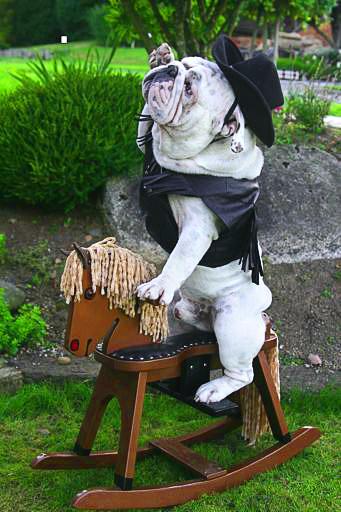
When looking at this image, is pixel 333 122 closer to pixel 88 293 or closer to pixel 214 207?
pixel 214 207

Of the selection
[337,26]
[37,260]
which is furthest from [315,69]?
[337,26]

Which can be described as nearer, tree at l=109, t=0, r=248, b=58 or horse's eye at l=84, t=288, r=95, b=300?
horse's eye at l=84, t=288, r=95, b=300

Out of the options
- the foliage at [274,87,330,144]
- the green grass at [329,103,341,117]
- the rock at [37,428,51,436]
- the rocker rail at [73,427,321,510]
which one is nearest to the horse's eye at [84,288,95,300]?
the rocker rail at [73,427,321,510]

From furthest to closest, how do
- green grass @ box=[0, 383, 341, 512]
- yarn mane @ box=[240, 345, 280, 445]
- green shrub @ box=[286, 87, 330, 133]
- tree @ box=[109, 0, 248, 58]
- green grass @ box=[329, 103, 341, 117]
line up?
green grass @ box=[329, 103, 341, 117] → tree @ box=[109, 0, 248, 58] → green shrub @ box=[286, 87, 330, 133] → yarn mane @ box=[240, 345, 280, 445] → green grass @ box=[0, 383, 341, 512]

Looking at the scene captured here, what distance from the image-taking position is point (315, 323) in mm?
4273

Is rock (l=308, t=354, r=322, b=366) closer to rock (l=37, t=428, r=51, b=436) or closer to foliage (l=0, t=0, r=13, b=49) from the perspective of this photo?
rock (l=37, t=428, r=51, b=436)

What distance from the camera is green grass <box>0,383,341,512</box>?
2.76 meters

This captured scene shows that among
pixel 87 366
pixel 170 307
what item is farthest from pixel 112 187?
pixel 170 307

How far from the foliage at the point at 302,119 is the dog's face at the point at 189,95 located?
301 centimetres

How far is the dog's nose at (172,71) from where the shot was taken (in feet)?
7.41

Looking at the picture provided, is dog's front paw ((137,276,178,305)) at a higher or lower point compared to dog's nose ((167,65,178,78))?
lower

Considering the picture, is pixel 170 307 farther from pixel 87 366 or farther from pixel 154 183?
pixel 87 366

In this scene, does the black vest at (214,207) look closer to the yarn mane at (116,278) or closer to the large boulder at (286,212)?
the yarn mane at (116,278)

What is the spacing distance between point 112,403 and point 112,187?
1.70 meters
